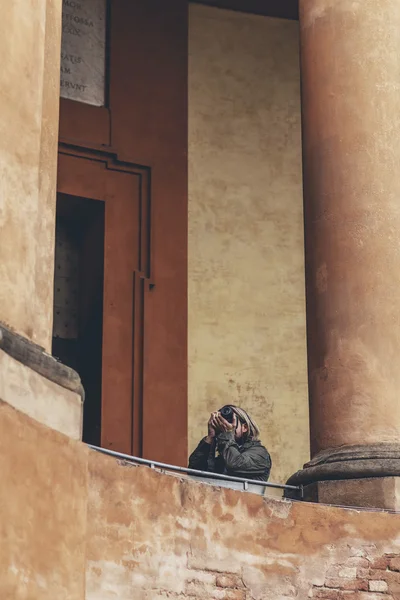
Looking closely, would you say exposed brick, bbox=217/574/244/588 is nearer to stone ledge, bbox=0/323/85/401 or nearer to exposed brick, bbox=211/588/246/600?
exposed brick, bbox=211/588/246/600

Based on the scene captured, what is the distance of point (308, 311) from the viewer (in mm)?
11922

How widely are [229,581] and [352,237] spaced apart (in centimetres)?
269

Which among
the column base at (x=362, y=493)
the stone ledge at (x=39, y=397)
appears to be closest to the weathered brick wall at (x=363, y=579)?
the column base at (x=362, y=493)

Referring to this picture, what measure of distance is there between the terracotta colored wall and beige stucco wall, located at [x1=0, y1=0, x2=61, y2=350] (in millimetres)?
875

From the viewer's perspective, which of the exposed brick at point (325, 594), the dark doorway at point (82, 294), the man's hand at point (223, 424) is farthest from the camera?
the dark doorway at point (82, 294)

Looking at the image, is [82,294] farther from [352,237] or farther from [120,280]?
[352,237]

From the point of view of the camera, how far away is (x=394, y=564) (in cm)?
1076

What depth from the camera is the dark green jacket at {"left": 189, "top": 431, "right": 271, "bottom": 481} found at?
11383 mm

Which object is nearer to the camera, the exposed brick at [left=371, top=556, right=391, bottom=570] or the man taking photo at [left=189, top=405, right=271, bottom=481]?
the exposed brick at [left=371, top=556, right=391, bottom=570]

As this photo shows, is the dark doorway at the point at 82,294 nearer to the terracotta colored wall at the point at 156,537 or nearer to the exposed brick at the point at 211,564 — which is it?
the terracotta colored wall at the point at 156,537

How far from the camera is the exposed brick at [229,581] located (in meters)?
10.3

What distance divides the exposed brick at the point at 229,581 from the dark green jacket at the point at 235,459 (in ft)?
3.80

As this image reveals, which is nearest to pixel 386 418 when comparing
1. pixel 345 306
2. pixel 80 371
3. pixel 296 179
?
pixel 345 306

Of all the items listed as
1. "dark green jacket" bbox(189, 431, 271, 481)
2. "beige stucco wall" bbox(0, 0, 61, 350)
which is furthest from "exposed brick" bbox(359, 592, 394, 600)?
"beige stucco wall" bbox(0, 0, 61, 350)
